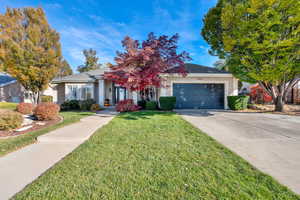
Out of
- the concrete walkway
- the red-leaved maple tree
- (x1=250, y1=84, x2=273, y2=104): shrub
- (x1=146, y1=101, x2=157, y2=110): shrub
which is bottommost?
the concrete walkway

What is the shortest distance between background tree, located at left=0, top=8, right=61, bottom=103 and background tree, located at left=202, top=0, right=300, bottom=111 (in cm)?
1386

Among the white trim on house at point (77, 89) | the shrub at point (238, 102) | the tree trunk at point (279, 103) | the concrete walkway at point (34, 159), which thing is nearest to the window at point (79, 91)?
the white trim on house at point (77, 89)

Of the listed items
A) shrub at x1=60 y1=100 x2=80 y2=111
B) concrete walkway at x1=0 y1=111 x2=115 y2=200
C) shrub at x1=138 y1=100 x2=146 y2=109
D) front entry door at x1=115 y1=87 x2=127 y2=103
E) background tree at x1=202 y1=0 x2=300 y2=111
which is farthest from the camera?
front entry door at x1=115 y1=87 x2=127 y2=103

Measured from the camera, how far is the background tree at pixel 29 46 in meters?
A: 9.64

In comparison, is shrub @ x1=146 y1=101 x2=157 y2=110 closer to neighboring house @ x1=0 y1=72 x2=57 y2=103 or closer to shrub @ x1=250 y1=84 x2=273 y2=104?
shrub @ x1=250 y1=84 x2=273 y2=104

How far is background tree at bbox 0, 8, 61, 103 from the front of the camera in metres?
9.64

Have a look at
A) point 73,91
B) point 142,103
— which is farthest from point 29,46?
point 142,103

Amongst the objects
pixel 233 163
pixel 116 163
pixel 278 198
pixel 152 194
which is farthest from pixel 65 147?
pixel 278 198

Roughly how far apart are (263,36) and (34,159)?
10987 millimetres

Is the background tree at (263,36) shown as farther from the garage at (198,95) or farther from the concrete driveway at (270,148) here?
the concrete driveway at (270,148)

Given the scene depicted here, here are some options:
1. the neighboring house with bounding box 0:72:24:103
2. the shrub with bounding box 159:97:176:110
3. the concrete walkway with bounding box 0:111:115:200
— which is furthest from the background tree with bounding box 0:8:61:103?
the shrub with bounding box 159:97:176:110

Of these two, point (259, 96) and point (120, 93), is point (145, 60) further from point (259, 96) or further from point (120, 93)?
point (259, 96)

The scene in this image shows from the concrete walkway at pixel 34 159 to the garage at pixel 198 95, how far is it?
8.03m

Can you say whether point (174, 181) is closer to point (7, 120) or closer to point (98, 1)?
point (7, 120)
